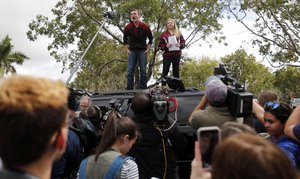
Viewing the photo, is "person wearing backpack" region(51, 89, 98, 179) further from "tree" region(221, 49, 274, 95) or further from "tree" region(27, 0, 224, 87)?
"tree" region(221, 49, 274, 95)

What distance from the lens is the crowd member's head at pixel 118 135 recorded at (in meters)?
3.40

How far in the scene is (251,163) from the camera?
158cm

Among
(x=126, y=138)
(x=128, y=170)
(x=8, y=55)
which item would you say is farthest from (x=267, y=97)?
(x=8, y=55)

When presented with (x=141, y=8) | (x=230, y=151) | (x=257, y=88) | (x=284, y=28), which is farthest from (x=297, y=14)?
(x=257, y=88)

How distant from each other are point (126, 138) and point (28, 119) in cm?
189

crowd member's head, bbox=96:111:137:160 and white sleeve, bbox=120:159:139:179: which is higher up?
crowd member's head, bbox=96:111:137:160

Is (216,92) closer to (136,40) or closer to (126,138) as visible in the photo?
(126,138)

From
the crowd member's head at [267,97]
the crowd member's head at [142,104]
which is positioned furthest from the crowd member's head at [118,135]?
the crowd member's head at [267,97]

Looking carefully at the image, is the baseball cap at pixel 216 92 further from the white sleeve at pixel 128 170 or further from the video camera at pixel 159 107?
the white sleeve at pixel 128 170

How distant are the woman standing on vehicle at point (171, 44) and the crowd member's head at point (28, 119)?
681 centimetres

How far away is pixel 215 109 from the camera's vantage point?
12.4 ft

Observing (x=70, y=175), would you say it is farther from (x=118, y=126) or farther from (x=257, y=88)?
(x=257, y=88)

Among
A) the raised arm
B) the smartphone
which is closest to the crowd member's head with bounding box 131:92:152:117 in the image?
the raised arm

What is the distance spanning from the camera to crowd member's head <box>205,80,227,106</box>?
12.1 ft
